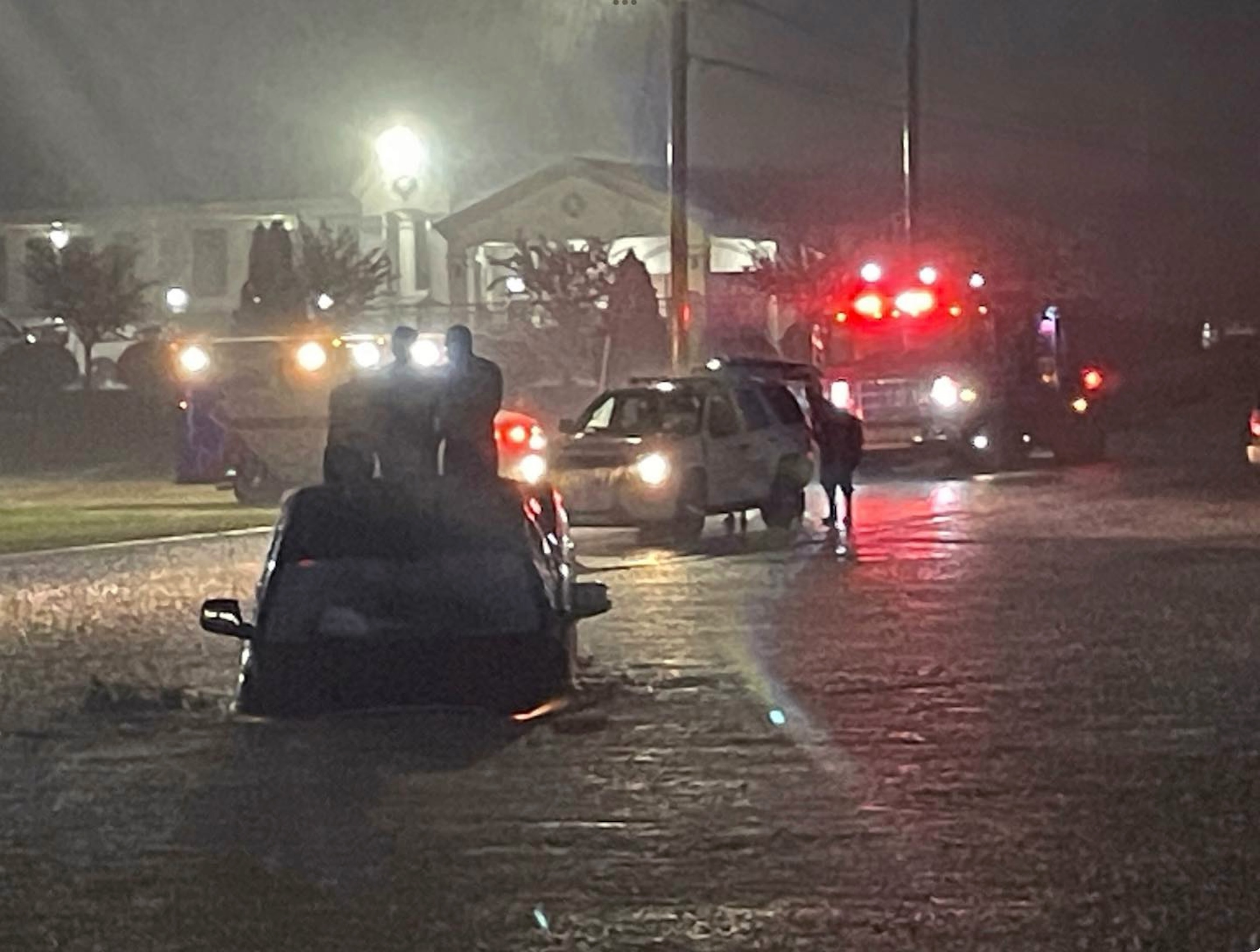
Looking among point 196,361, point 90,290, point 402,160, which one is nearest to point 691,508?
point 196,361

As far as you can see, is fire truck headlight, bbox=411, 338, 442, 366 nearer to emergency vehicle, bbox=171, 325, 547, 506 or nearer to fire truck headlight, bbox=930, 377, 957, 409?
emergency vehicle, bbox=171, 325, 547, 506

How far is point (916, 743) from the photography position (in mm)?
12219

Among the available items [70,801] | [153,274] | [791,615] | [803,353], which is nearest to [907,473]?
[803,353]

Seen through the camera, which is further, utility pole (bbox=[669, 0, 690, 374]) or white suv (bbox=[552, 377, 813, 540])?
utility pole (bbox=[669, 0, 690, 374])

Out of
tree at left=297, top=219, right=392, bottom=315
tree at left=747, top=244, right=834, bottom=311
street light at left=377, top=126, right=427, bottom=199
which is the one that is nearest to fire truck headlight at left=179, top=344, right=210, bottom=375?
tree at left=747, top=244, right=834, bottom=311

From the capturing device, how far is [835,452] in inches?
1060

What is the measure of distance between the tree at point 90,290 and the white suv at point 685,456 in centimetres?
3626

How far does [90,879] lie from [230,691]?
5.04 meters

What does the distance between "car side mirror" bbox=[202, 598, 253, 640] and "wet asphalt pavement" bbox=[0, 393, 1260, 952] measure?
1.57 ft

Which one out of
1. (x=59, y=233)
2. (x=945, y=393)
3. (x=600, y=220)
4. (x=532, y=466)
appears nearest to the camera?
(x=532, y=466)

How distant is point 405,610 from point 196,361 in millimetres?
22365

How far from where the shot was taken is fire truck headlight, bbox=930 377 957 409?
35375 millimetres

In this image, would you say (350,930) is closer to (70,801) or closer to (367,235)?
(70,801)

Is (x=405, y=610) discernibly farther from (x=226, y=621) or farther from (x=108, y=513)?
(x=108, y=513)
